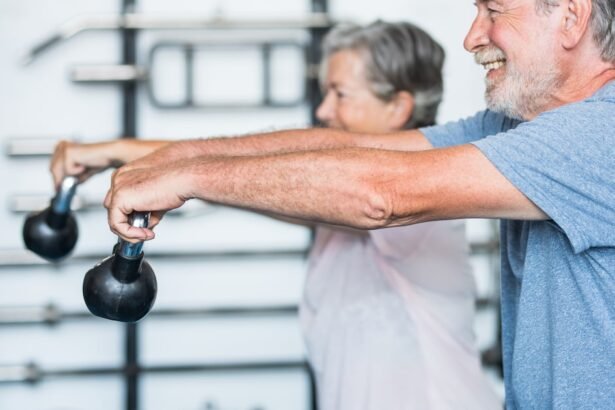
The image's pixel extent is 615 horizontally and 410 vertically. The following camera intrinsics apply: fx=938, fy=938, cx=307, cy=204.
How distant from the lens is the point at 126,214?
4.22ft

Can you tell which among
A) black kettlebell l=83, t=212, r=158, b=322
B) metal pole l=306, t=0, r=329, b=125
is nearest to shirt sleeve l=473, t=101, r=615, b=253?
black kettlebell l=83, t=212, r=158, b=322

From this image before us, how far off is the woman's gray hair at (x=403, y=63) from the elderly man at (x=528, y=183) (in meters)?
0.65

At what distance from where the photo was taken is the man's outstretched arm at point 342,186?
127cm

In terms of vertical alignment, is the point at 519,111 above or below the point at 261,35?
above

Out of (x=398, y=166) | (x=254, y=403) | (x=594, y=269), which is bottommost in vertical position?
(x=254, y=403)

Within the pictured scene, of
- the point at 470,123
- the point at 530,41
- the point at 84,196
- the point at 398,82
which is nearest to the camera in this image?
the point at 530,41

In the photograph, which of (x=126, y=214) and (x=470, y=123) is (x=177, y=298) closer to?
(x=470, y=123)

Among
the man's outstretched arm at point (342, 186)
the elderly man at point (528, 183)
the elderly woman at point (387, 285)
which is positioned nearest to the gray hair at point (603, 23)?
the elderly man at point (528, 183)

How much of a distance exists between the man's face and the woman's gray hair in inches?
26.6

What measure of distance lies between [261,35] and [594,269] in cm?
252

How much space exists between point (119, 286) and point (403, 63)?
3.52ft

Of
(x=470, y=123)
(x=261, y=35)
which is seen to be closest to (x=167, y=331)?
(x=261, y=35)

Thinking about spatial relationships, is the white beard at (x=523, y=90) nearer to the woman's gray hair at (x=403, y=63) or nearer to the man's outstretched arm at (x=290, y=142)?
the man's outstretched arm at (x=290, y=142)

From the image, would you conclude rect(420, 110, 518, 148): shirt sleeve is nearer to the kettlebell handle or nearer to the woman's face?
the woman's face
